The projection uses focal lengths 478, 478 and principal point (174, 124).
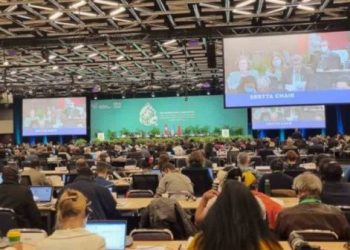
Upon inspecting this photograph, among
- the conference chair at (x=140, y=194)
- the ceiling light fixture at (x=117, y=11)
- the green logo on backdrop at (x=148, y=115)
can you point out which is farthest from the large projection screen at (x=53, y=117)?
the conference chair at (x=140, y=194)

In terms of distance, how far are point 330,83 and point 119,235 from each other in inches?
281

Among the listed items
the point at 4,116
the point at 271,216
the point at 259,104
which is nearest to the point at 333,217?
the point at 271,216

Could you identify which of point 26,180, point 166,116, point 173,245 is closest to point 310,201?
point 173,245

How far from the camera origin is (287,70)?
9.90m

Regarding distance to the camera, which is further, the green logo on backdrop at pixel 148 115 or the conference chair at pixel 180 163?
the green logo on backdrop at pixel 148 115

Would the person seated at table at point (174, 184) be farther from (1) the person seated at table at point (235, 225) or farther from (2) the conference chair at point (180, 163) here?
(2) the conference chair at point (180, 163)

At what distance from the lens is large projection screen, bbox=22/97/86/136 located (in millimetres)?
24906

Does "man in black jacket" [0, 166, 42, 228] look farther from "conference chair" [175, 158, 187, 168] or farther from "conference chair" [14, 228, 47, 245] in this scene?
"conference chair" [175, 158, 187, 168]

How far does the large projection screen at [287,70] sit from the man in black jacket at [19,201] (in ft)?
18.2

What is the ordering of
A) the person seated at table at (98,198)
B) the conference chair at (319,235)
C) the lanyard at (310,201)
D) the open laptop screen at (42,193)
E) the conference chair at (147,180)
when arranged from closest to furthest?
the conference chair at (319,235)
the lanyard at (310,201)
the person seated at table at (98,198)
the open laptop screen at (42,193)
the conference chair at (147,180)

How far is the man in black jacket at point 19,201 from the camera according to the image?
5477 millimetres

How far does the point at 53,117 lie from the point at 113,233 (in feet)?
72.6

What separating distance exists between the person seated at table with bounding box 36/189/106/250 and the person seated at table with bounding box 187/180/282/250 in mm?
1211

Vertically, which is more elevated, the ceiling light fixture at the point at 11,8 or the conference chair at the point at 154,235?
the ceiling light fixture at the point at 11,8
